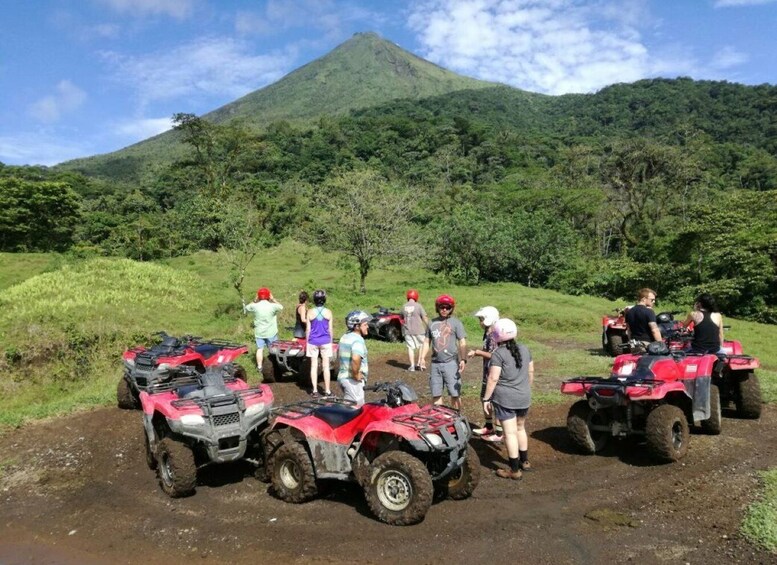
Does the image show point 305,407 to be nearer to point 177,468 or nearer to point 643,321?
point 177,468

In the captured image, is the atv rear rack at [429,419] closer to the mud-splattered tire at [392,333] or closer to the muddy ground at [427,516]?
the muddy ground at [427,516]

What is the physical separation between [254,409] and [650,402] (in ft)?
15.1

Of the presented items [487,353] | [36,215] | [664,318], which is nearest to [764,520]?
[487,353]

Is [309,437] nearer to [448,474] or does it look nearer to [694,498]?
[448,474]

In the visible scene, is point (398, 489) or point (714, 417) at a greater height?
point (398, 489)

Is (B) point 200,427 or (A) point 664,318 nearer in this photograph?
(B) point 200,427

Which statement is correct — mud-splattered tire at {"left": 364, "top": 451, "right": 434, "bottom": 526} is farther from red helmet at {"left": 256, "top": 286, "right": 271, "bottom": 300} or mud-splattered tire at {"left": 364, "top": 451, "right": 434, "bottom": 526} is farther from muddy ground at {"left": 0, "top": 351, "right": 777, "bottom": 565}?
red helmet at {"left": 256, "top": 286, "right": 271, "bottom": 300}

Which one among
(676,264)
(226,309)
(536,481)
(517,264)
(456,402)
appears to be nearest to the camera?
(536,481)

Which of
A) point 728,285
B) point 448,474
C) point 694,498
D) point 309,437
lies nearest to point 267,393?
point 309,437

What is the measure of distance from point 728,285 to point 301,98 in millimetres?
166912

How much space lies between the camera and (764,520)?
496 centimetres

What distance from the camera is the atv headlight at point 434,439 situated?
516cm

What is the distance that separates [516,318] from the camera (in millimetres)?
20656

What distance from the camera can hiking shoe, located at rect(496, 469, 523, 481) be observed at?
6.19 meters
